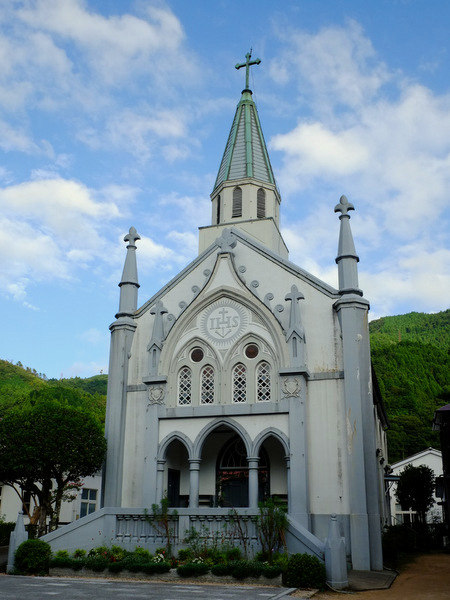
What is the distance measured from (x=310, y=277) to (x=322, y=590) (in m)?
11.5

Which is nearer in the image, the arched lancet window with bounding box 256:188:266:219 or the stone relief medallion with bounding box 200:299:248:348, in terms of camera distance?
the stone relief medallion with bounding box 200:299:248:348

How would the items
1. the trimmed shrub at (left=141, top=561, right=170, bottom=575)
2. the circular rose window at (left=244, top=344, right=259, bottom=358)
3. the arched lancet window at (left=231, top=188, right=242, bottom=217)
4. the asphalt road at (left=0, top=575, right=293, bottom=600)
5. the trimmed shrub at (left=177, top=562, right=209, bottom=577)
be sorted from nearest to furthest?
the asphalt road at (left=0, top=575, right=293, bottom=600), the trimmed shrub at (left=177, top=562, right=209, bottom=577), the trimmed shrub at (left=141, top=561, right=170, bottom=575), the circular rose window at (left=244, top=344, right=259, bottom=358), the arched lancet window at (left=231, top=188, right=242, bottom=217)

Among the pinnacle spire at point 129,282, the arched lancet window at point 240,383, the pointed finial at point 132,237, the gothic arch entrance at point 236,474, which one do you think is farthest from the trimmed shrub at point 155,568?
the pointed finial at point 132,237

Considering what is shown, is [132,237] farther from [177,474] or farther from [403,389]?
[403,389]

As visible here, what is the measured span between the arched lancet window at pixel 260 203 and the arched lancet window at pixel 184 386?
868cm

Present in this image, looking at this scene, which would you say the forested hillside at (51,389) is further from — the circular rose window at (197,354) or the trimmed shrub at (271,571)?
the trimmed shrub at (271,571)

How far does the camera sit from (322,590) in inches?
604

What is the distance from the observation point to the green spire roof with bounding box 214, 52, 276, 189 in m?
→ 29.2

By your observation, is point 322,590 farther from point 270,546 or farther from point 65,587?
point 65,587

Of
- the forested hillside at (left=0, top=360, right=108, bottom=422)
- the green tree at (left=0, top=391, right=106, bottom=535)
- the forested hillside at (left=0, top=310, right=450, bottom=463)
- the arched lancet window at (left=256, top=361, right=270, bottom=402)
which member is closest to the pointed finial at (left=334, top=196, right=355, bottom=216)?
the arched lancet window at (left=256, top=361, right=270, bottom=402)

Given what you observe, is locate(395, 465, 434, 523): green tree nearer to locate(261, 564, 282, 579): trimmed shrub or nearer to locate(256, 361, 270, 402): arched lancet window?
locate(256, 361, 270, 402): arched lancet window

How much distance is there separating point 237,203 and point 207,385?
9548 mm

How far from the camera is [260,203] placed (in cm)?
2881

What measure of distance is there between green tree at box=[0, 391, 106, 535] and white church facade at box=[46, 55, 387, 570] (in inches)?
72.6
